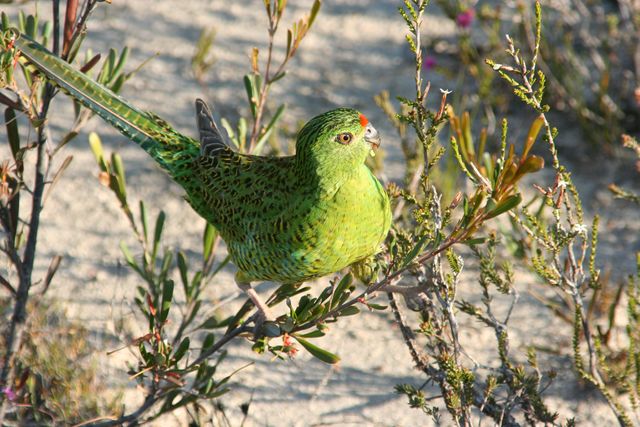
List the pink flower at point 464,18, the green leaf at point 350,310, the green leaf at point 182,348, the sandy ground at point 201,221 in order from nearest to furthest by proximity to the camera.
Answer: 1. the green leaf at point 350,310
2. the green leaf at point 182,348
3. the sandy ground at point 201,221
4. the pink flower at point 464,18

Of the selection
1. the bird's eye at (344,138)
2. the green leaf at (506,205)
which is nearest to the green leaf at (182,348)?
the bird's eye at (344,138)

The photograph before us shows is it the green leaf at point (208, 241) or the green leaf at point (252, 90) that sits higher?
the green leaf at point (252, 90)

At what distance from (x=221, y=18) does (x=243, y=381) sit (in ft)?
10.5

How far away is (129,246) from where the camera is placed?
175 inches

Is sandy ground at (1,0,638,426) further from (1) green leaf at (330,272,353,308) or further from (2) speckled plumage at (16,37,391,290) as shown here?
(1) green leaf at (330,272,353,308)

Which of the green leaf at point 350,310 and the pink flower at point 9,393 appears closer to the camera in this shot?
the green leaf at point 350,310

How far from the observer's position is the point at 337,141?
7.91 feet

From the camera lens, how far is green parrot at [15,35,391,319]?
2398 mm

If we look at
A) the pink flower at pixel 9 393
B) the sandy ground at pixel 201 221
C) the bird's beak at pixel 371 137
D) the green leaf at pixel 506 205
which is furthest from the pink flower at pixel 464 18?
the pink flower at pixel 9 393

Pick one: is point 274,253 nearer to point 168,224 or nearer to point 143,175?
point 168,224

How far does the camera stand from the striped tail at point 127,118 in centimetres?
262

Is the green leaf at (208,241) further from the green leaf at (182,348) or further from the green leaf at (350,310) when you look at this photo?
the green leaf at (350,310)

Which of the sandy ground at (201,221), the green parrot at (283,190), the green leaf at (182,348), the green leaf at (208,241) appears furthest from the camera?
the sandy ground at (201,221)

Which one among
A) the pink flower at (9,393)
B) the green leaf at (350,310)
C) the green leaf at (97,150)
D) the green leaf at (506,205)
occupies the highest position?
the green leaf at (97,150)
